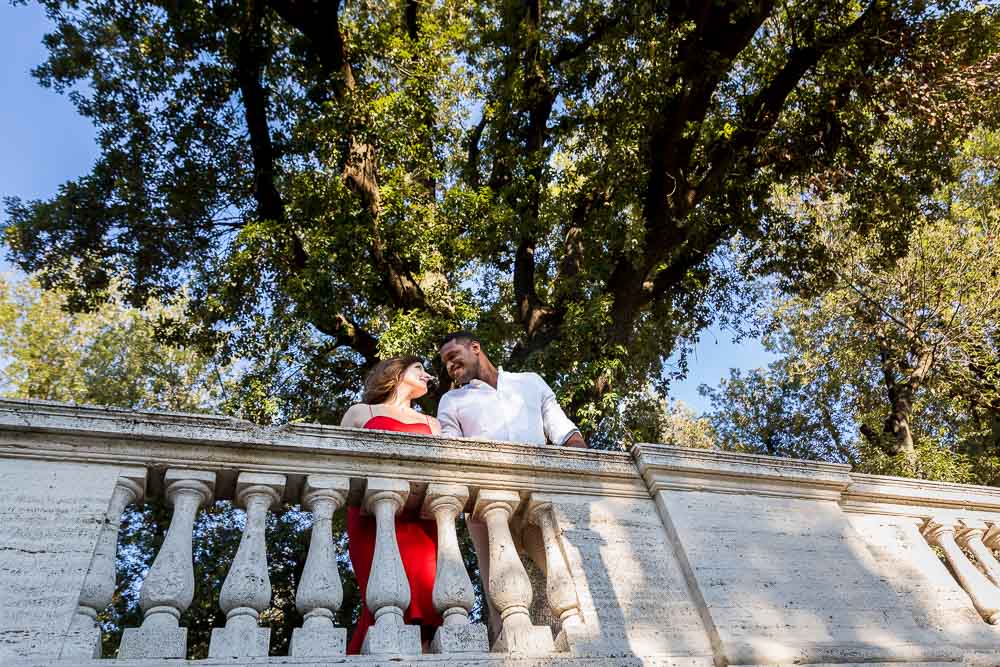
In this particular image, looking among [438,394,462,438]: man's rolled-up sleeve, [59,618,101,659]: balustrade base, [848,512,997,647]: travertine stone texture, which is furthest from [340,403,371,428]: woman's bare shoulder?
[848,512,997,647]: travertine stone texture

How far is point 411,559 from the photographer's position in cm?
356

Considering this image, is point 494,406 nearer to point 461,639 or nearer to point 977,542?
point 461,639

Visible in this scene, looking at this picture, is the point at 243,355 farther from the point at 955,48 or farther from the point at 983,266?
the point at 983,266

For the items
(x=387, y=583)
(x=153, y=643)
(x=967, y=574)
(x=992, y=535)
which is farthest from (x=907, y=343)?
(x=153, y=643)

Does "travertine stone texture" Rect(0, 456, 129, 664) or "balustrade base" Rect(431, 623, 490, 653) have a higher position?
"travertine stone texture" Rect(0, 456, 129, 664)

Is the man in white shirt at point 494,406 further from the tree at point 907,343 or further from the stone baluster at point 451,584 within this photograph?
the tree at point 907,343

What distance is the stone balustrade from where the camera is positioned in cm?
277

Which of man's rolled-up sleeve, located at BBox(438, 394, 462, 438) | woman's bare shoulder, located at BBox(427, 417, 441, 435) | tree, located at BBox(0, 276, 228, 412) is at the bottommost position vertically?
woman's bare shoulder, located at BBox(427, 417, 441, 435)

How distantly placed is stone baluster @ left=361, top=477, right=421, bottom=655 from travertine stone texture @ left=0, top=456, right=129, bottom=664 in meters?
1.09

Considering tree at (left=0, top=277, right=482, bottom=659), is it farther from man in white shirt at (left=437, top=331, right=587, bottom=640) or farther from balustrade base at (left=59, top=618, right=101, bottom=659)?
balustrade base at (left=59, top=618, right=101, bottom=659)

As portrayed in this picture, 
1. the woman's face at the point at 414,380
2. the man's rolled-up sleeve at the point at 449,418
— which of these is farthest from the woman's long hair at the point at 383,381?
the man's rolled-up sleeve at the point at 449,418

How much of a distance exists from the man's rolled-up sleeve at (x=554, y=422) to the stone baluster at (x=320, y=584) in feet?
5.93

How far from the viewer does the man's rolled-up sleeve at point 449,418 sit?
15.4 feet

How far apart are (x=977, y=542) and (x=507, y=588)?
3.36 m
